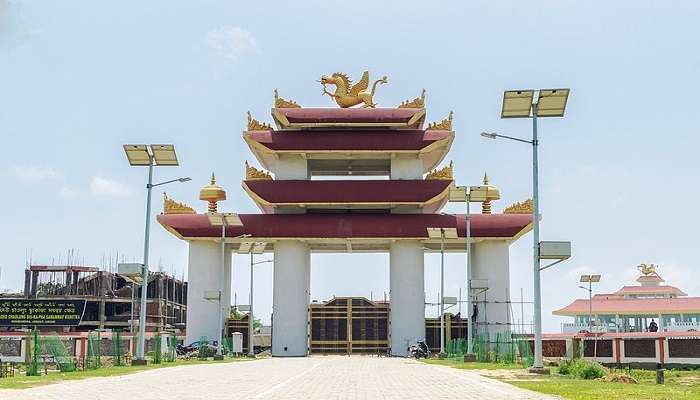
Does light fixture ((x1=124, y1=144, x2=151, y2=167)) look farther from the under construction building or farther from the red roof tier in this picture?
the under construction building

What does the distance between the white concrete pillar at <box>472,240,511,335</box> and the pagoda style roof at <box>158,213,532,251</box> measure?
5.09 ft

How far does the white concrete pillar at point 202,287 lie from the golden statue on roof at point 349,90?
13246mm

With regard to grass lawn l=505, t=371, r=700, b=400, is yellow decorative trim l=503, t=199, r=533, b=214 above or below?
above

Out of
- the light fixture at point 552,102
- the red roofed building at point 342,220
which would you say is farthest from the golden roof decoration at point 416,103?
the light fixture at point 552,102

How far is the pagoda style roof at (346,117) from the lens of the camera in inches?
2333

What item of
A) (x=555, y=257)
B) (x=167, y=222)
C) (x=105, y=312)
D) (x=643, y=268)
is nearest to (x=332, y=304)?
(x=167, y=222)

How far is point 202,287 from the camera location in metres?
58.1

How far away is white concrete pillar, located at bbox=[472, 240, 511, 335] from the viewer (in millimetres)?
57438

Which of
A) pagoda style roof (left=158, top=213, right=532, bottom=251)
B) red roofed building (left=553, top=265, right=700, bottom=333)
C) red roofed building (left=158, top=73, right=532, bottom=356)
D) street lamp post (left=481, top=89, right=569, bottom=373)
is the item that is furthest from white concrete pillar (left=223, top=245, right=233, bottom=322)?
street lamp post (left=481, top=89, right=569, bottom=373)

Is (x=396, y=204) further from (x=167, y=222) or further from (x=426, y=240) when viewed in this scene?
(x=167, y=222)

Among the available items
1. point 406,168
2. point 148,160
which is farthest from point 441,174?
point 148,160

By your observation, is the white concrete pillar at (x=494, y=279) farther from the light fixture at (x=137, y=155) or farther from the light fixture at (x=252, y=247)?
the light fixture at (x=137, y=155)

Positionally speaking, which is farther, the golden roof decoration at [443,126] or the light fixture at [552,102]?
the golden roof decoration at [443,126]

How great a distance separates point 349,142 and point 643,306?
34791 mm
